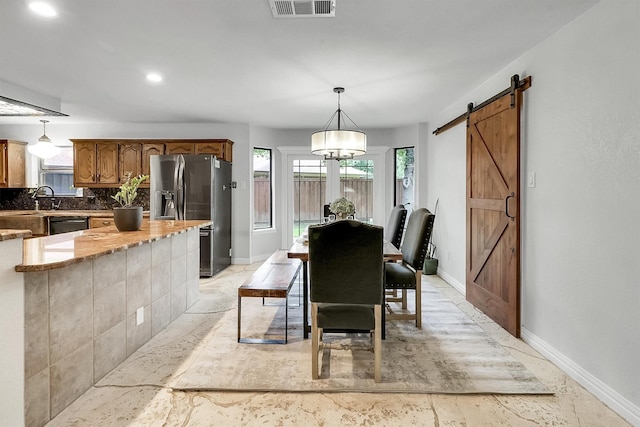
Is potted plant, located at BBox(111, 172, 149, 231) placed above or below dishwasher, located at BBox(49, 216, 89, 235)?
above

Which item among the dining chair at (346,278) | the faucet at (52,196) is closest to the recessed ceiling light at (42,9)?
the dining chair at (346,278)

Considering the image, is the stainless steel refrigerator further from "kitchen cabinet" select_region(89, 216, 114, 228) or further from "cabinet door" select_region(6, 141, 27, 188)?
"cabinet door" select_region(6, 141, 27, 188)

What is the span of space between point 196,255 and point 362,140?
7.26 feet

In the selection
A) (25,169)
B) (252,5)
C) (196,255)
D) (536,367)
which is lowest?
(536,367)

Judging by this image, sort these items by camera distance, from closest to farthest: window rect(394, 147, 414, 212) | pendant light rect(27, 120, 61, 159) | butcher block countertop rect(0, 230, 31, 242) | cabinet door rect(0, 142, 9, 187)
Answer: butcher block countertop rect(0, 230, 31, 242), pendant light rect(27, 120, 61, 159), cabinet door rect(0, 142, 9, 187), window rect(394, 147, 414, 212)

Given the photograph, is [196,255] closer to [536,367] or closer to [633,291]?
[536,367]

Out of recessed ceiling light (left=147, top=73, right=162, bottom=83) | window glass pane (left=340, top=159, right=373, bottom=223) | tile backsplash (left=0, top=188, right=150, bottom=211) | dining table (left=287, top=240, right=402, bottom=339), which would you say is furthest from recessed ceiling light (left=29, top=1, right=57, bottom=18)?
window glass pane (left=340, top=159, right=373, bottom=223)

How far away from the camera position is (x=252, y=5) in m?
2.34

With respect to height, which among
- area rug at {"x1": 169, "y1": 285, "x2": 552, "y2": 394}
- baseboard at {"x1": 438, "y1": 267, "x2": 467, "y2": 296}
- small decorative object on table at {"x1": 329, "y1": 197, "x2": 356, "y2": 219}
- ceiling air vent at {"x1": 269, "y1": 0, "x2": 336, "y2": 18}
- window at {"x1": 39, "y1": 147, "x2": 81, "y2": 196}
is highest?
ceiling air vent at {"x1": 269, "y1": 0, "x2": 336, "y2": 18}

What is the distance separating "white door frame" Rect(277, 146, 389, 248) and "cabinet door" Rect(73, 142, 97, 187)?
2980 mm

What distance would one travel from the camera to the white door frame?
21.6 feet

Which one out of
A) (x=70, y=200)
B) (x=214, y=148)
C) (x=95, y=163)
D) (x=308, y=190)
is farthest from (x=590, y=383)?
(x=70, y=200)

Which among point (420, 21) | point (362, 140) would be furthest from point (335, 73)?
point (420, 21)

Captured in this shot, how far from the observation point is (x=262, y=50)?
305 cm
